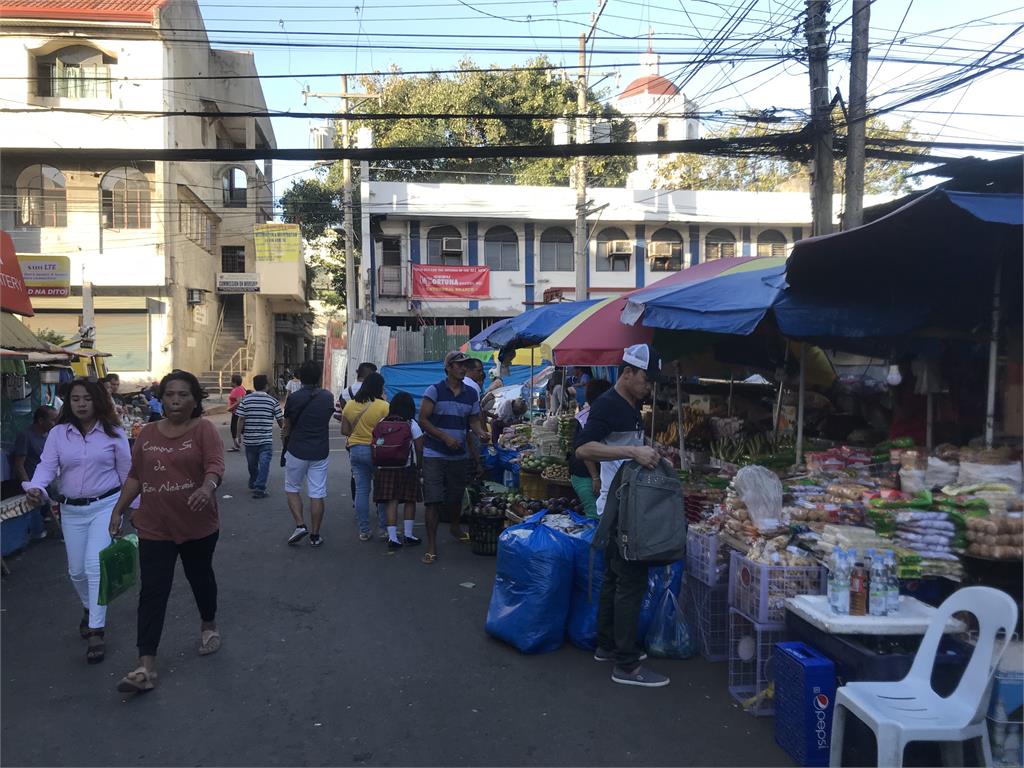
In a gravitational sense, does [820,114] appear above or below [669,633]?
above

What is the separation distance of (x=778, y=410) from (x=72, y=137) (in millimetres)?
23640

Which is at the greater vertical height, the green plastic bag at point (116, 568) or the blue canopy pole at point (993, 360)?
the blue canopy pole at point (993, 360)

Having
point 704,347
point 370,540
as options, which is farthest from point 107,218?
point 704,347

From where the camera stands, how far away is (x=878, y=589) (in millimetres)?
3619

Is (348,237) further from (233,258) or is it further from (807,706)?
(807,706)

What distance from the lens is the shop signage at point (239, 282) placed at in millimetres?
28750

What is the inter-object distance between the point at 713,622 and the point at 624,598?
87 centimetres

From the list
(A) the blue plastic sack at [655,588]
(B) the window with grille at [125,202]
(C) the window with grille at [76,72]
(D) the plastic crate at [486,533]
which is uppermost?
(C) the window with grille at [76,72]

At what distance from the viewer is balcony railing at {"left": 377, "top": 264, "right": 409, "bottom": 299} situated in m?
27.0

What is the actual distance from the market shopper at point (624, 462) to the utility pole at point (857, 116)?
5603 millimetres

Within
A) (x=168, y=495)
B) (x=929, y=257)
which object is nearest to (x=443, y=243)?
(x=929, y=257)

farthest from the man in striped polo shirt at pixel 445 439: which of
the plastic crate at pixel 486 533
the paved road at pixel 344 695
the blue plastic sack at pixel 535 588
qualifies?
the blue plastic sack at pixel 535 588

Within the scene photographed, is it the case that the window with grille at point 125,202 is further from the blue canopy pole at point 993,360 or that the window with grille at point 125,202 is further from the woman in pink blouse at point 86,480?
the blue canopy pole at point 993,360

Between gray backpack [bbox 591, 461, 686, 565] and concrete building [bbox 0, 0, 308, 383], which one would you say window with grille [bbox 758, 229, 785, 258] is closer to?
concrete building [bbox 0, 0, 308, 383]
